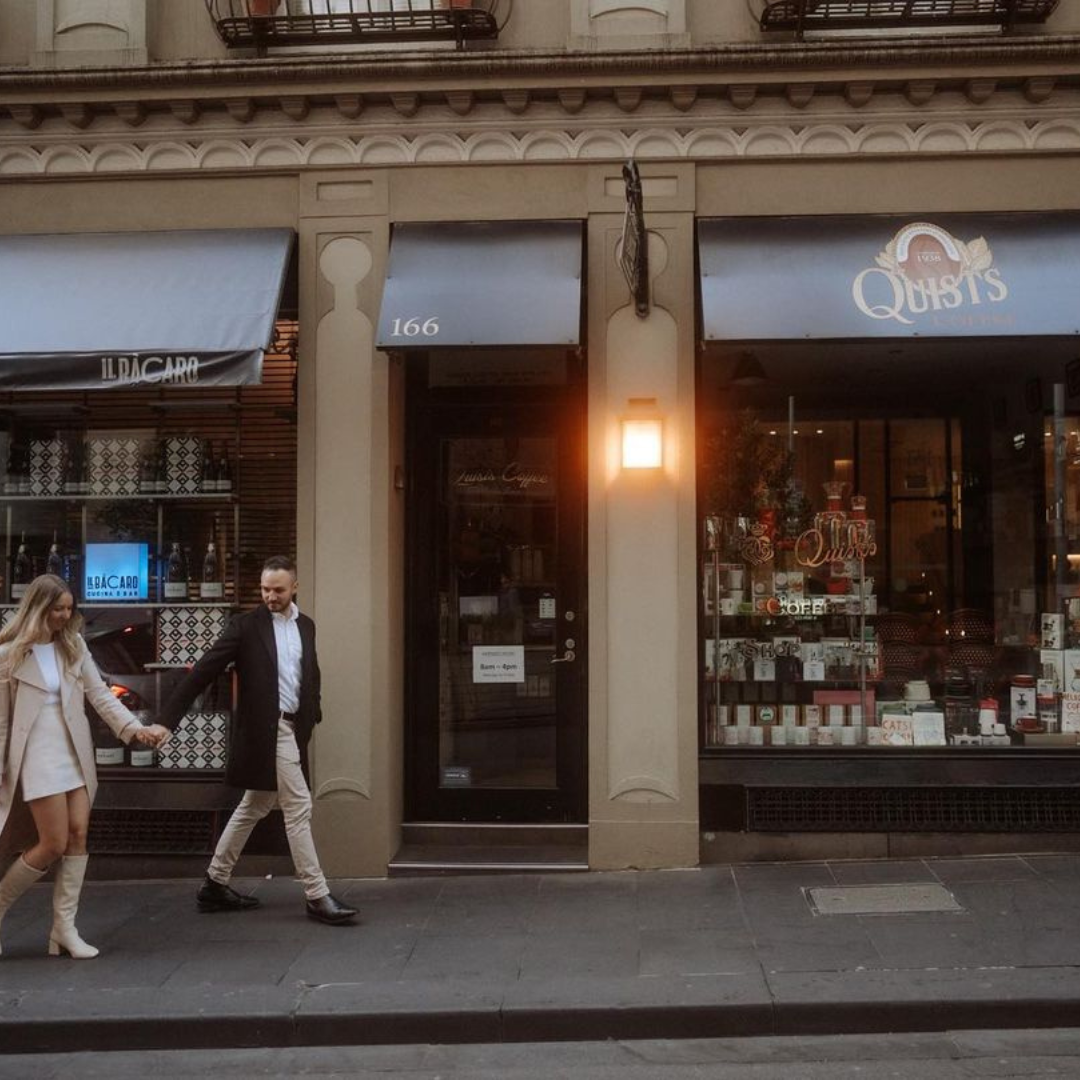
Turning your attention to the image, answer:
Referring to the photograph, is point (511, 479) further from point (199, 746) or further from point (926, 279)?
point (926, 279)

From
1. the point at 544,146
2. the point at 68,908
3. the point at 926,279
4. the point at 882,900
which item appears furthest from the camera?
the point at 544,146

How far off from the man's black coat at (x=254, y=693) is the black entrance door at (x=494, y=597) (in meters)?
1.54

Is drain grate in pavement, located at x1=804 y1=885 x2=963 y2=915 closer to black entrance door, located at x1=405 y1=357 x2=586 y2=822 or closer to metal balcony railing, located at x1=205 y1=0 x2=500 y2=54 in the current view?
black entrance door, located at x1=405 y1=357 x2=586 y2=822

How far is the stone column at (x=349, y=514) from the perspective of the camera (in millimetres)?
7863

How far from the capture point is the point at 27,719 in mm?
6145

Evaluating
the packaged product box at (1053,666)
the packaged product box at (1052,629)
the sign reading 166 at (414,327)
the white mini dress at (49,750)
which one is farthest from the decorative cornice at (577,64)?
the white mini dress at (49,750)

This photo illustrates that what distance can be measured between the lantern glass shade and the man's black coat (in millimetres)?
2434

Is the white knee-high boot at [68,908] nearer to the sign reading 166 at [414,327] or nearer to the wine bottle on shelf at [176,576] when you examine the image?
the wine bottle on shelf at [176,576]

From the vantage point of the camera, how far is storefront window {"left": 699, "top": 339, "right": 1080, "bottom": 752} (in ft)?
27.3

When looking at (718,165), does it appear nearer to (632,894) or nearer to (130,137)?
(130,137)

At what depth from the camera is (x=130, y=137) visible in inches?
321

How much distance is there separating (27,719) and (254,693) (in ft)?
3.96

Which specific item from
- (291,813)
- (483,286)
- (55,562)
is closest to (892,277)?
(483,286)

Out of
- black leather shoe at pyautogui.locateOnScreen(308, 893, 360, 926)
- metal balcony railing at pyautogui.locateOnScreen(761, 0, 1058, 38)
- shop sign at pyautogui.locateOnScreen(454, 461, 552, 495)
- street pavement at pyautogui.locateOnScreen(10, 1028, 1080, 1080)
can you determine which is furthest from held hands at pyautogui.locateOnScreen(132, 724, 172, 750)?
metal balcony railing at pyautogui.locateOnScreen(761, 0, 1058, 38)
